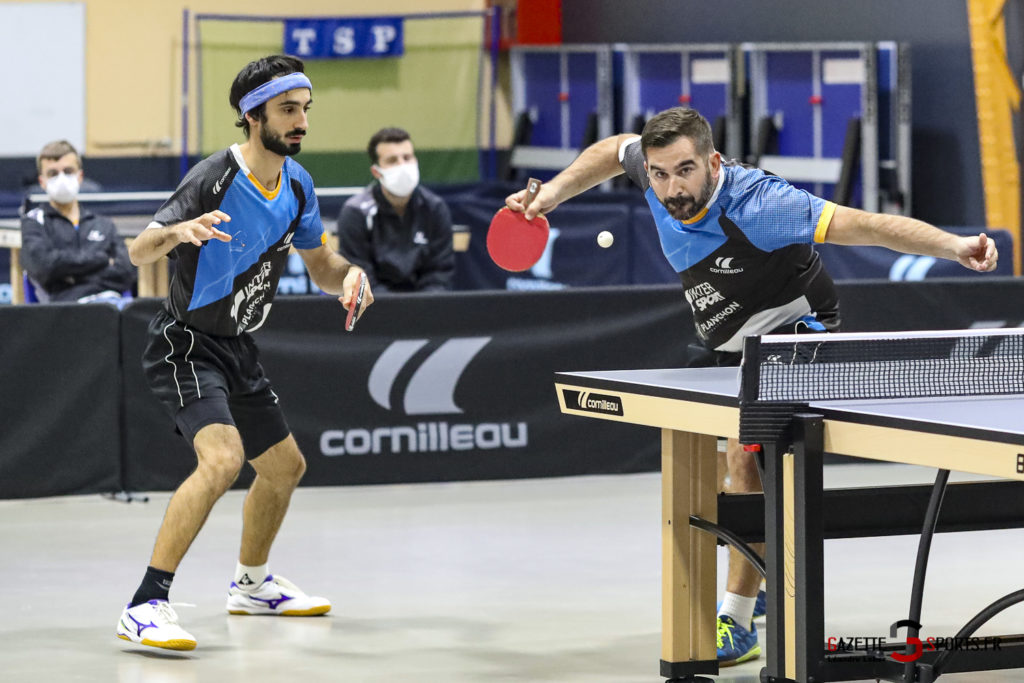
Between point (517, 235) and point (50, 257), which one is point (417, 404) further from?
point (517, 235)

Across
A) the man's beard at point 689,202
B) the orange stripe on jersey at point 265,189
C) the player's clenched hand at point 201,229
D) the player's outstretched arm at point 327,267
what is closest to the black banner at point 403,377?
the player's outstretched arm at point 327,267

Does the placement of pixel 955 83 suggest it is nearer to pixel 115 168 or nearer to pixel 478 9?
pixel 478 9

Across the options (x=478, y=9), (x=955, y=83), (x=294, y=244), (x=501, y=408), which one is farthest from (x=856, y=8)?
(x=294, y=244)

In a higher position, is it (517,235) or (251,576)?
(517,235)

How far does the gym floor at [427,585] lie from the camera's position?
511 centimetres

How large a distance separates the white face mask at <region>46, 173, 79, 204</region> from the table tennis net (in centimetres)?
561

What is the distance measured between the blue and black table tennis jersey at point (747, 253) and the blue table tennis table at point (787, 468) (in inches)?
10.9

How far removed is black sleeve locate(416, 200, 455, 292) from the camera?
899 centimetres

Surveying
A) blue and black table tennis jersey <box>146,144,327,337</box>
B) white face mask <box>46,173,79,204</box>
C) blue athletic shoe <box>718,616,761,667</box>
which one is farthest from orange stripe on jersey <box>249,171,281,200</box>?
white face mask <box>46,173,79,204</box>

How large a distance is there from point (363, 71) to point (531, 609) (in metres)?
11.8

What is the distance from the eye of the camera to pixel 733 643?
199 inches

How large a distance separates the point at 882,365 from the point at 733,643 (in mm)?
1156

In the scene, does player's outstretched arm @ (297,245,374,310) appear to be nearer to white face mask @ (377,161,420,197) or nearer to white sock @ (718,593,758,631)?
white sock @ (718,593,758,631)

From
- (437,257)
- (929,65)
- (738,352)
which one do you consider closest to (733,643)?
(738,352)
